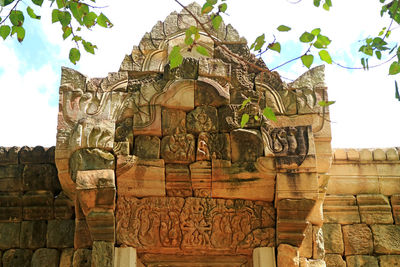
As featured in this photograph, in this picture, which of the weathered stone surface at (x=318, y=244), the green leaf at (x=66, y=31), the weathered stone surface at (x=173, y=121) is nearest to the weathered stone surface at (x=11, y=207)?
the weathered stone surface at (x=173, y=121)

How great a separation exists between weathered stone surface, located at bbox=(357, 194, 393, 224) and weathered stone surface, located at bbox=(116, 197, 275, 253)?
1854mm

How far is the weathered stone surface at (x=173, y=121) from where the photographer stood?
7840mm

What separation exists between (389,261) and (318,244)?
4.30ft

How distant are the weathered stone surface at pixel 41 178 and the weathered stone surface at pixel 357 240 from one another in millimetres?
4061

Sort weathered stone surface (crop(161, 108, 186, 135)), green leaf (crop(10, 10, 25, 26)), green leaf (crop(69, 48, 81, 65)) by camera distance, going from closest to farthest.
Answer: green leaf (crop(10, 10, 25, 26)), green leaf (crop(69, 48, 81, 65)), weathered stone surface (crop(161, 108, 186, 135))

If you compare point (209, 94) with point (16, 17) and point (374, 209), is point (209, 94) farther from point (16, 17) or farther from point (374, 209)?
point (374, 209)

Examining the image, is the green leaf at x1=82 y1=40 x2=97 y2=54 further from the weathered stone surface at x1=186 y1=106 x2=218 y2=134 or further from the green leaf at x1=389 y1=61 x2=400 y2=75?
the green leaf at x1=389 y1=61 x2=400 y2=75

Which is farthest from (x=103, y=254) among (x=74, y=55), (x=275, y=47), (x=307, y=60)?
(x=307, y=60)

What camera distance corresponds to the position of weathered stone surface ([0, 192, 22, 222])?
353 inches

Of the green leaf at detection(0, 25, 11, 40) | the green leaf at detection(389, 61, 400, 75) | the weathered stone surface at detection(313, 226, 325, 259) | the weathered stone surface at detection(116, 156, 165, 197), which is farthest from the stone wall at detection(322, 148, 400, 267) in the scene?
the green leaf at detection(0, 25, 11, 40)

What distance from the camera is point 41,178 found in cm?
902

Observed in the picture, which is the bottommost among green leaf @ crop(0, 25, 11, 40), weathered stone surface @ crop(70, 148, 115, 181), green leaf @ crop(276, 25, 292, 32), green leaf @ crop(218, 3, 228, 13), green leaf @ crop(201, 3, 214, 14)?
weathered stone surface @ crop(70, 148, 115, 181)

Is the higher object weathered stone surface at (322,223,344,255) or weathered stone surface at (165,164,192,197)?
weathered stone surface at (165,164,192,197)

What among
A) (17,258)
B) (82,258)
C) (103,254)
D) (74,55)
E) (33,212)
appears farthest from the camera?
(33,212)
